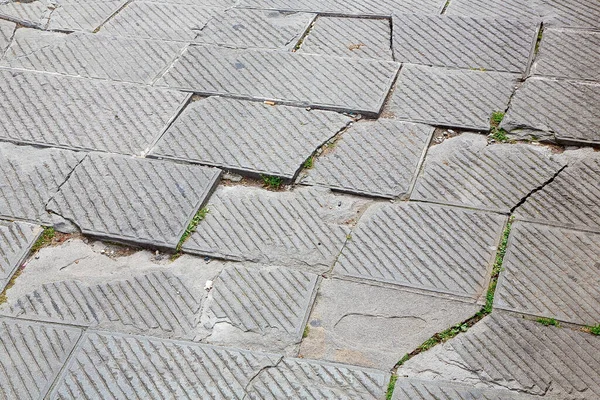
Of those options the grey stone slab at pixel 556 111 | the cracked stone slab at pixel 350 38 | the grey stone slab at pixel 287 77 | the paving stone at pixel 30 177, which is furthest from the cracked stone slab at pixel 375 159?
the paving stone at pixel 30 177

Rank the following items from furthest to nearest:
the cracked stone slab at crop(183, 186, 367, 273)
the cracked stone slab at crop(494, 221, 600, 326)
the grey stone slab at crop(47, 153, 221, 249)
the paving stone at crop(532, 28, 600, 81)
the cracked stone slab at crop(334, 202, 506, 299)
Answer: the paving stone at crop(532, 28, 600, 81) < the grey stone slab at crop(47, 153, 221, 249) < the cracked stone slab at crop(183, 186, 367, 273) < the cracked stone slab at crop(334, 202, 506, 299) < the cracked stone slab at crop(494, 221, 600, 326)

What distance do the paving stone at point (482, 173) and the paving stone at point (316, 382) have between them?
1120 millimetres

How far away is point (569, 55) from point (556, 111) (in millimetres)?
630

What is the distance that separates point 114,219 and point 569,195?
2262mm

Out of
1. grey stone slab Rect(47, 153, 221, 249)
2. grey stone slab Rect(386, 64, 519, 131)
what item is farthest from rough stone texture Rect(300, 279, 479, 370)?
grey stone slab Rect(386, 64, 519, 131)

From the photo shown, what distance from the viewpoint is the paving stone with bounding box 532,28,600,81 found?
4.49 m

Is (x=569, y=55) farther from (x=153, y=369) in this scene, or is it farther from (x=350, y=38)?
(x=153, y=369)

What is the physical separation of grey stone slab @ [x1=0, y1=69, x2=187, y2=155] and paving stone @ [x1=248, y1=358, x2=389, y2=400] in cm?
165

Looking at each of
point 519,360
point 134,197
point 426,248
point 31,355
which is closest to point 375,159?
point 426,248

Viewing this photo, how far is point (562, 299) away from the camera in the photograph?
316 cm

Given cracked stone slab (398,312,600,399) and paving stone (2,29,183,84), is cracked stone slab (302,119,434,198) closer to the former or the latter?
cracked stone slab (398,312,600,399)

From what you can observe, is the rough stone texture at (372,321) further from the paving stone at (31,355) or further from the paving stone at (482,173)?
the paving stone at (31,355)

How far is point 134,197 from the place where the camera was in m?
3.72

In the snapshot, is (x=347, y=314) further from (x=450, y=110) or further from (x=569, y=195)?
(x=450, y=110)
